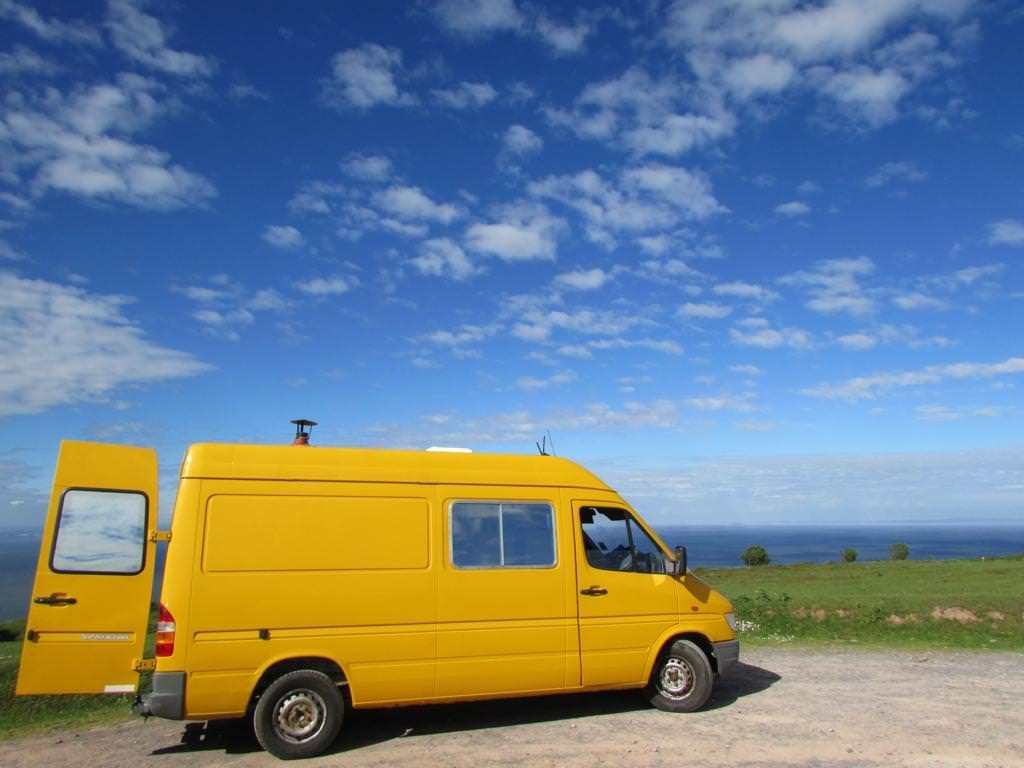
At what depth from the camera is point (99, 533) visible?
688cm

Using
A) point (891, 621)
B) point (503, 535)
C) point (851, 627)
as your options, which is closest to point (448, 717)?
point (503, 535)

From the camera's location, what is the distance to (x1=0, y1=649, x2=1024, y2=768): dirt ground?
266 inches

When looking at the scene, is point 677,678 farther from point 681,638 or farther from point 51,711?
point 51,711

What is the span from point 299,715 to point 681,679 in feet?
14.5

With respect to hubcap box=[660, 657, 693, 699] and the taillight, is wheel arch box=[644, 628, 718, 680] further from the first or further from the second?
the taillight

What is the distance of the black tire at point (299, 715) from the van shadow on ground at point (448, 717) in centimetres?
28

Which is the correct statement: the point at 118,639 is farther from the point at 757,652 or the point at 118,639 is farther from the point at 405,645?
the point at 757,652

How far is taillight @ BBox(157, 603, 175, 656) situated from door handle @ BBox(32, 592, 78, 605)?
89 cm

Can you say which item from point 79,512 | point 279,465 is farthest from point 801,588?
point 79,512

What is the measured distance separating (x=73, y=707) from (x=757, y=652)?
10146mm

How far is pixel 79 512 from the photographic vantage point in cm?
684

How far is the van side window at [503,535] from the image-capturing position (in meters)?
7.74

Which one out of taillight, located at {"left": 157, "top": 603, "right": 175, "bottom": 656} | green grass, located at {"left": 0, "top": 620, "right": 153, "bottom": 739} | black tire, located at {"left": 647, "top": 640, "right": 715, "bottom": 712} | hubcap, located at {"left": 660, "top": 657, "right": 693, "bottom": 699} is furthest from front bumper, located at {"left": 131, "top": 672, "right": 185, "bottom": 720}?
hubcap, located at {"left": 660, "top": 657, "right": 693, "bottom": 699}

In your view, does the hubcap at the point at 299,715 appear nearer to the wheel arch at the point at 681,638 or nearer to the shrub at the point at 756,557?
the wheel arch at the point at 681,638
